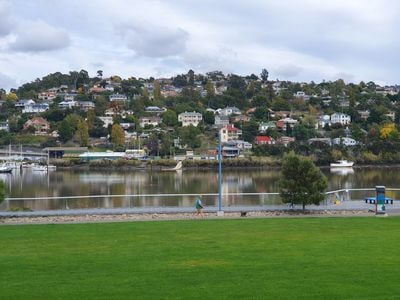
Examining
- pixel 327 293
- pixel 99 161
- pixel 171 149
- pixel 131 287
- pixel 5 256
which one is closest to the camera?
pixel 327 293

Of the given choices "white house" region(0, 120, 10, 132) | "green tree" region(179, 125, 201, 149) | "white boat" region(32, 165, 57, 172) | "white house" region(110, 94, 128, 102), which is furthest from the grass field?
"white house" region(110, 94, 128, 102)

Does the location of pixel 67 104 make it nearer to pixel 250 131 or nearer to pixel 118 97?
pixel 118 97

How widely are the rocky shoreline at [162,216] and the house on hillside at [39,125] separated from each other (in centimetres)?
10182

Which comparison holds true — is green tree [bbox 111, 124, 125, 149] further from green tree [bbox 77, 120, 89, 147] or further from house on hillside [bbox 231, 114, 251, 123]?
house on hillside [bbox 231, 114, 251, 123]

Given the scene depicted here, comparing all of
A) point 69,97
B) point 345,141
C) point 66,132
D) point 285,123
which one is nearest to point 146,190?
point 66,132

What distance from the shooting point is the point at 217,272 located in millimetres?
10695

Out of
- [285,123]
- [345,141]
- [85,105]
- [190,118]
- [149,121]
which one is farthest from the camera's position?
[85,105]

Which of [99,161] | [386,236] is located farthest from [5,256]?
[99,161]

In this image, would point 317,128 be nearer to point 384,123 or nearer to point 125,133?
point 384,123

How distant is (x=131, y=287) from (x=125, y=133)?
110 meters

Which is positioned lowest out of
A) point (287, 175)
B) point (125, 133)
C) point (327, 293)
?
point (327, 293)

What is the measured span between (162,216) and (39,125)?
104664mm

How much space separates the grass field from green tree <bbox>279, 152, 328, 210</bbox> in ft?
17.5

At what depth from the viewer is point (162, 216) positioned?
22156 millimetres
